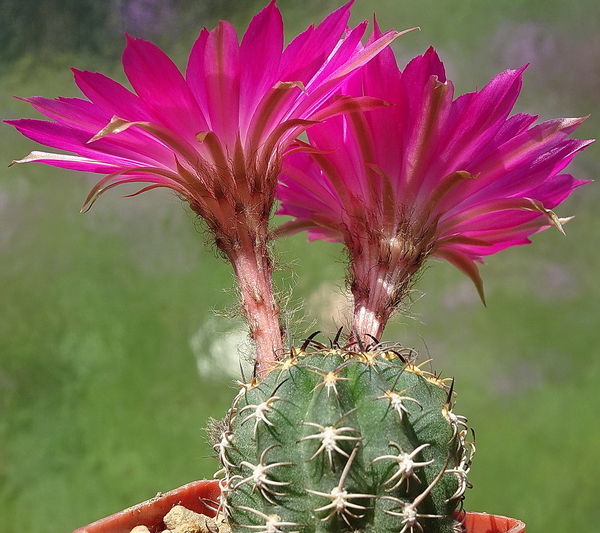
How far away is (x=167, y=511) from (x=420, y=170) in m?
0.39

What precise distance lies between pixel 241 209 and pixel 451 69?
0.95 m

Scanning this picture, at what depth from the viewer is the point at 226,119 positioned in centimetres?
44

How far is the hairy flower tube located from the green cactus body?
8 centimetres

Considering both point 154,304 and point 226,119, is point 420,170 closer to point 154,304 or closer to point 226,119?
point 226,119

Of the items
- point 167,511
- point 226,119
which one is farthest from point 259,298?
point 167,511

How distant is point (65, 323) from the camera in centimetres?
124

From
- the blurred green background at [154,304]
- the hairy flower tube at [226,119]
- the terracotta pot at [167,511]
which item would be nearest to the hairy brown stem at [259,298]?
the hairy flower tube at [226,119]

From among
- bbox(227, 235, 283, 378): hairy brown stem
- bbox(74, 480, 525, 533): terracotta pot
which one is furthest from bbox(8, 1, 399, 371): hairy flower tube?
bbox(74, 480, 525, 533): terracotta pot

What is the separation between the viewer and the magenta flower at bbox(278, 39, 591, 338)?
1.51 ft

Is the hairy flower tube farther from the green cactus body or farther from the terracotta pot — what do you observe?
the terracotta pot

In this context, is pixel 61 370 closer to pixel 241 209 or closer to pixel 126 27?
pixel 126 27

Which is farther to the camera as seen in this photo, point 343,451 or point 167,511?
point 167,511

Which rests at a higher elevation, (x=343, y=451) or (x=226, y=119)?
(x=226, y=119)

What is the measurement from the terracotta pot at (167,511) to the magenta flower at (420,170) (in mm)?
207
